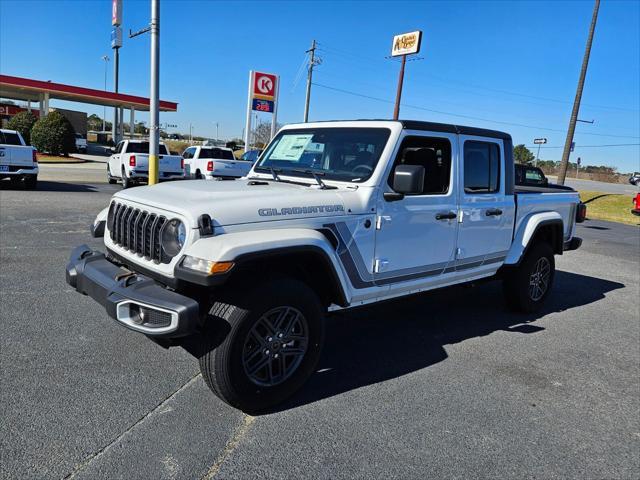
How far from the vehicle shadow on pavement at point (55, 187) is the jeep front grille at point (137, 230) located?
1254cm

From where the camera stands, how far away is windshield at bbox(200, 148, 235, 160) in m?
19.2

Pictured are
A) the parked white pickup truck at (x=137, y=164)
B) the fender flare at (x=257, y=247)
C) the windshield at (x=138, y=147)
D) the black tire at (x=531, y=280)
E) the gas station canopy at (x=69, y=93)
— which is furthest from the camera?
the gas station canopy at (x=69, y=93)

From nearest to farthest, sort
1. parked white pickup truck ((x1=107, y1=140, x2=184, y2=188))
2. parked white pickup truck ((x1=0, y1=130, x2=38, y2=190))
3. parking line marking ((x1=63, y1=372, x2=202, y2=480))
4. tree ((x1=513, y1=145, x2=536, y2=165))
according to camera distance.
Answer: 1. parking line marking ((x1=63, y1=372, x2=202, y2=480))
2. parked white pickup truck ((x1=0, y1=130, x2=38, y2=190))
3. parked white pickup truck ((x1=107, y1=140, x2=184, y2=188))
4. tree ((x1=513, y1=145, x2=536, y2=165))

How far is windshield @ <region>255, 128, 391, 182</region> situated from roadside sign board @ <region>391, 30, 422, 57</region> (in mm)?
31285

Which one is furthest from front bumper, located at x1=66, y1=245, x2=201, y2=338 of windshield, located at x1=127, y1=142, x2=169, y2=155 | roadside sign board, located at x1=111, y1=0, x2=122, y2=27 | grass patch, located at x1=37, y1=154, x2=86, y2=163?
grass patch, located at x1=37, y1=154, x2=86, y2=163

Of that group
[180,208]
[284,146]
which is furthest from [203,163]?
[180,208]

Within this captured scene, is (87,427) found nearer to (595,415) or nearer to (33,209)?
(595,415)

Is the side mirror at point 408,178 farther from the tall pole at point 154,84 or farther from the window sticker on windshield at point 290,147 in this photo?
the tall pole at point 154,84

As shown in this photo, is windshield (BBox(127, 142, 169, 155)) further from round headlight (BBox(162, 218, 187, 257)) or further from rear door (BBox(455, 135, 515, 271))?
round headlight (BBox(162, 218, 187, 257))

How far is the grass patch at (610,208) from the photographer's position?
1953 centimetres

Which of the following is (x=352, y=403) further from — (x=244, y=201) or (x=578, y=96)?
(x=578, y=96)

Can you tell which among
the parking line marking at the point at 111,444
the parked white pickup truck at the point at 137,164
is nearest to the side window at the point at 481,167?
the parking line marking at the point at 111,444

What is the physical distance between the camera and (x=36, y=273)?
5.87 meters

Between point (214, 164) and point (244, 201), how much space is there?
14.8 meters
